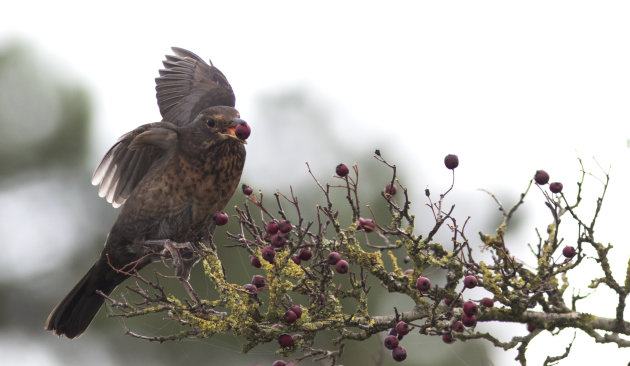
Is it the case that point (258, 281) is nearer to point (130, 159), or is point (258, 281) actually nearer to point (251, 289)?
point (251, 289)

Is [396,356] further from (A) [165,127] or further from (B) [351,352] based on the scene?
(B) [351,352]

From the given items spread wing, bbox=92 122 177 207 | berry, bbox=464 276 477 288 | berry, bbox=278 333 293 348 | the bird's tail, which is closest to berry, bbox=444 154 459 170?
berry, bbox=464 276 477 288

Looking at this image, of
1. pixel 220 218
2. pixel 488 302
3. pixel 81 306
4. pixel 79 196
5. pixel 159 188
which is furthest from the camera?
pixel 79 196

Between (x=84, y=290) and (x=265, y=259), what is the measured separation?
7.44 ft

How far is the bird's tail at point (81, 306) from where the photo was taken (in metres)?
4.60

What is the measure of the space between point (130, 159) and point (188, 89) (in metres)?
0.75

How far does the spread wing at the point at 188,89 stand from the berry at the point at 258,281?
2369 millimetres

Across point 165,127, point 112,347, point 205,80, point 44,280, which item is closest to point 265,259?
point 165,127

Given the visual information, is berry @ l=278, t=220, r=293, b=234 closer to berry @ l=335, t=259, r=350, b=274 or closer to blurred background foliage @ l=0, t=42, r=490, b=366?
berry @ l=335, t=259, r=350, b=274

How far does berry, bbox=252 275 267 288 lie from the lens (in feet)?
9.58

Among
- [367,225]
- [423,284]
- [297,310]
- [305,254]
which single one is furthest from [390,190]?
[297,310]

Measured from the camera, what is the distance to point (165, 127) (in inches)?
179

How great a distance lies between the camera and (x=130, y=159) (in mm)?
4750

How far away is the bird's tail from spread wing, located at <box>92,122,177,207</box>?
40 cm
